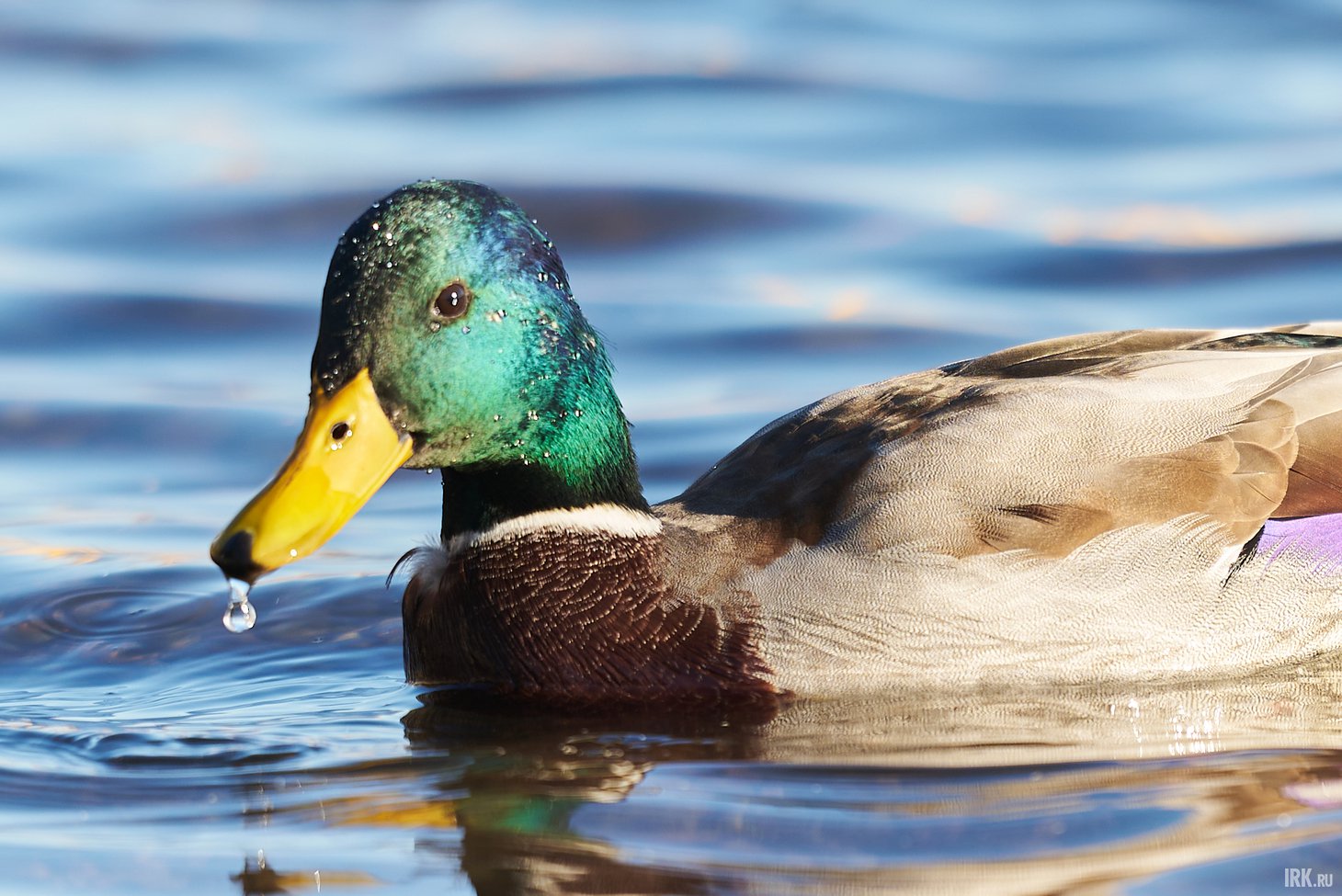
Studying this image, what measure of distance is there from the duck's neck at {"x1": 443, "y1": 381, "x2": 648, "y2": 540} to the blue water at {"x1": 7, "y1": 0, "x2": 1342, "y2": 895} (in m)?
0.54

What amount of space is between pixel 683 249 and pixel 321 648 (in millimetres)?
4484

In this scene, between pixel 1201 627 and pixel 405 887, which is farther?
pixel 1201 627

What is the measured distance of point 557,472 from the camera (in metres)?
5.40

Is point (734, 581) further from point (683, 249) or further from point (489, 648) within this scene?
point (683, 249)

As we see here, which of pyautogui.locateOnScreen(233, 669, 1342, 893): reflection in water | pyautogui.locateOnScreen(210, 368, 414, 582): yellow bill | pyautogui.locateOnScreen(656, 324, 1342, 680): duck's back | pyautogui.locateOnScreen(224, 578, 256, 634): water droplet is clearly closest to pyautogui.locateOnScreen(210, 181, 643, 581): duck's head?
pyautogui.locateOnScreen(210, 368, 414, 582): yellow bill

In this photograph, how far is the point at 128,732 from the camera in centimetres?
533

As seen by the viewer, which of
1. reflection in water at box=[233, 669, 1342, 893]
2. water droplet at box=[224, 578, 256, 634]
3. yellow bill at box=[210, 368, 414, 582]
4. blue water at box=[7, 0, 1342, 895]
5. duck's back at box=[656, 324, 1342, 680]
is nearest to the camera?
reflection in water at box=[233, 669, 1342, 893]

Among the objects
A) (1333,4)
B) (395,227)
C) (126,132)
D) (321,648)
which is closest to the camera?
(395,227)

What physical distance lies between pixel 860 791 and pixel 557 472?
1.25 metres

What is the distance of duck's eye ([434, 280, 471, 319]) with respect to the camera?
5059 millimetres

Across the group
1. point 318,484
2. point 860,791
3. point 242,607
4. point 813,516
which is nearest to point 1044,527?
point 813,516

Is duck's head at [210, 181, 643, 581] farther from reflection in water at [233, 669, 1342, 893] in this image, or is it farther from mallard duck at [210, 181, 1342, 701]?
reflection in water at [233, 669, 1342, 893]

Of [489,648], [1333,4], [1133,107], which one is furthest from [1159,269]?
[489,648]

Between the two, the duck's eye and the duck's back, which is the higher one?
the duck's eye
